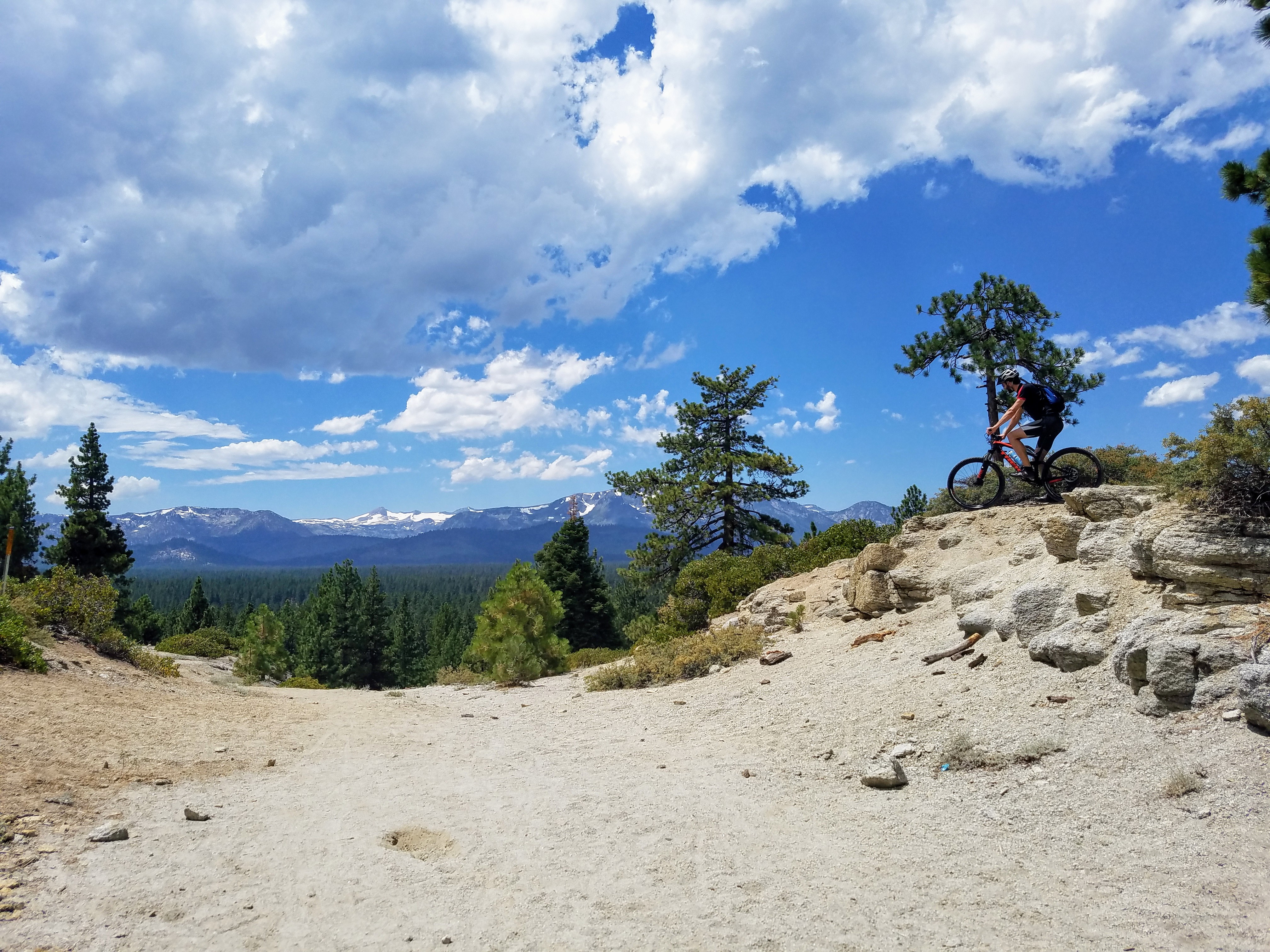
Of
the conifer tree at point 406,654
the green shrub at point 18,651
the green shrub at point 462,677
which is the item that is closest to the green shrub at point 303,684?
the green shrub at point 462,677

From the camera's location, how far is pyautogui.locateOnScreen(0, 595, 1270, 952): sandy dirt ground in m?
3.95

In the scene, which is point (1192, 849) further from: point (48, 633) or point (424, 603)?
point (424, 603)

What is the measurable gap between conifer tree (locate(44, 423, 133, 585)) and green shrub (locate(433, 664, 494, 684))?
24333mm

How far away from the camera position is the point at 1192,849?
433 cm

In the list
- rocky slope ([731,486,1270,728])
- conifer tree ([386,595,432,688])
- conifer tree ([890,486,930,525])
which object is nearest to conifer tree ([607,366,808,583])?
conifer tree ([890,486,930,525])

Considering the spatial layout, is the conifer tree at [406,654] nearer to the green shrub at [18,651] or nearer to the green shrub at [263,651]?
the green shrub at [263,651]

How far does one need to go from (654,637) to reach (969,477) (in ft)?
30.3

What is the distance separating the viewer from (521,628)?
19250 millimetres

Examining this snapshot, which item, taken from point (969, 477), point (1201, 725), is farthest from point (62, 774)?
point (969, 477)

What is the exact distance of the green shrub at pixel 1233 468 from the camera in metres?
6.82

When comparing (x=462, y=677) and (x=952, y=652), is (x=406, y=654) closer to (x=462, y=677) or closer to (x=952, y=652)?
(x=462, y=677)

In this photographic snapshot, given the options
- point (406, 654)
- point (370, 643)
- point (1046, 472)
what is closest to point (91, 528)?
point (370, 643)

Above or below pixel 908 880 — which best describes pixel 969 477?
above

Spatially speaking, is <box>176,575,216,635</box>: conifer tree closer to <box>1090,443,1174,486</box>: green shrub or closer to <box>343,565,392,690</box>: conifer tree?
<box>343,565,392,690</box>: conifer tree
